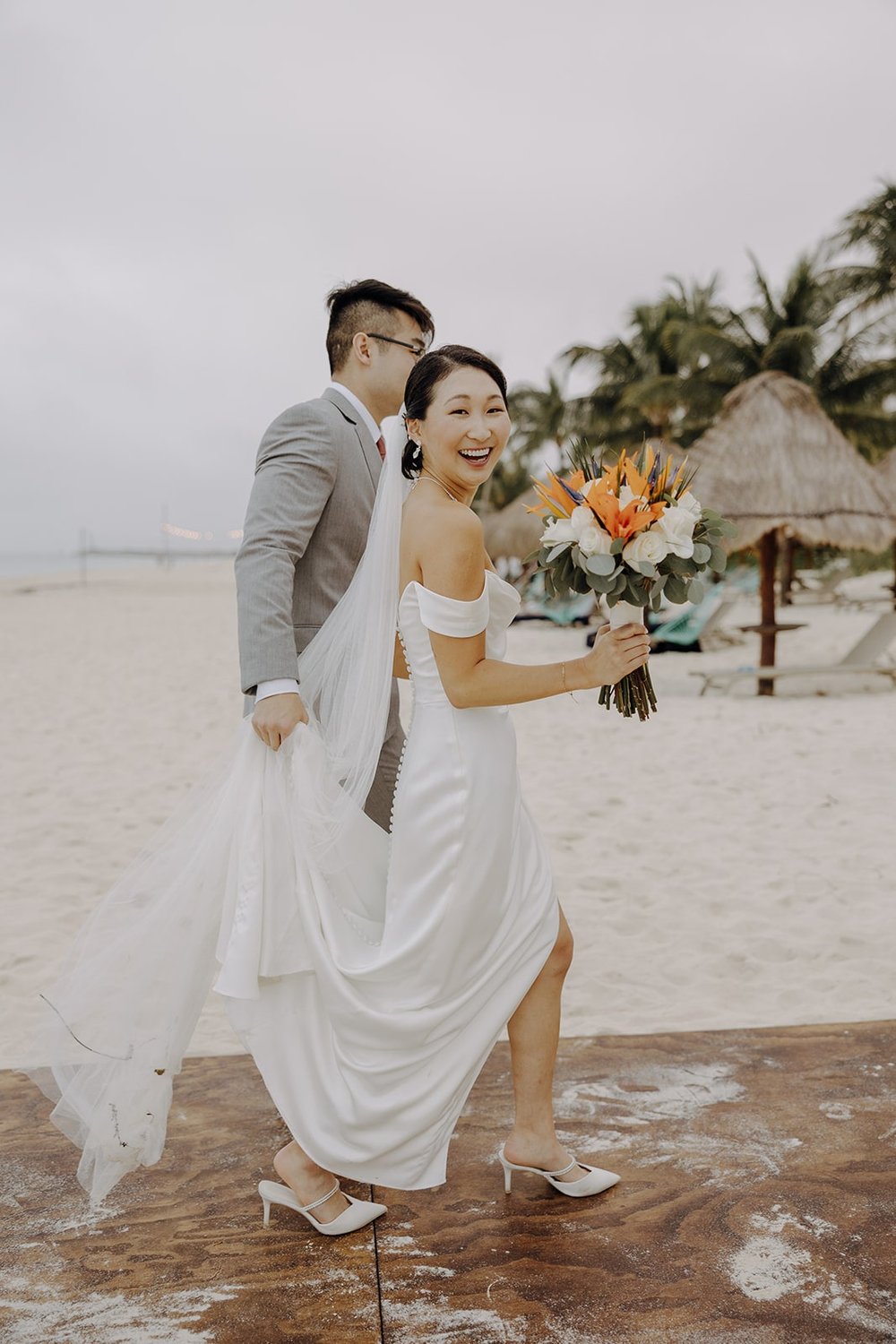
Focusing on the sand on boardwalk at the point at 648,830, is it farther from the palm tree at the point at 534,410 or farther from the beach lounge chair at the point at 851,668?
the palm tree at the point at 534,410

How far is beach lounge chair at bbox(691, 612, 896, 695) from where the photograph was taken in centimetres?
1196

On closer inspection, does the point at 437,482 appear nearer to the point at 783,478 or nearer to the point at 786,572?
the point at 783,478

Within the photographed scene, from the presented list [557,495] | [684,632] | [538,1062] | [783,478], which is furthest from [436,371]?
[684,632]

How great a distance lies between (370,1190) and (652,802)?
4703 mm

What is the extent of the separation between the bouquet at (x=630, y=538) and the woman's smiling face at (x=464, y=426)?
16 centimetres

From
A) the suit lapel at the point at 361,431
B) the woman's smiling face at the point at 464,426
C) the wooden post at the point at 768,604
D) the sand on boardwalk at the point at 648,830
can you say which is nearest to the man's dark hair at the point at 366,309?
the suit lapel at the point at 361,431

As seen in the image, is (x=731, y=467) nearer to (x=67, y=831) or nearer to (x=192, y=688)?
(x=192, y=688)

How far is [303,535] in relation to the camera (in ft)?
8.51

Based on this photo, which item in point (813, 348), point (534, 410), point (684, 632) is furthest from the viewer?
point (534, 410)

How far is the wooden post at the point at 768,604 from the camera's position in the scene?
41.2 ft

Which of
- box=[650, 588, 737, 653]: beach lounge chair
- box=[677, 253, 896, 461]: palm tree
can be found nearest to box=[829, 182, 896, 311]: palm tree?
box=[677, 253, 896, 461]: palm tree

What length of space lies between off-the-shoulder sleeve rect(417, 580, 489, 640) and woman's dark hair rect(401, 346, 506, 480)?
428 millimetres

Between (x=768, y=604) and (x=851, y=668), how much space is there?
1.29 meters

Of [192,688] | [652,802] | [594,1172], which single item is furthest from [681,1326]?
[192,688]
